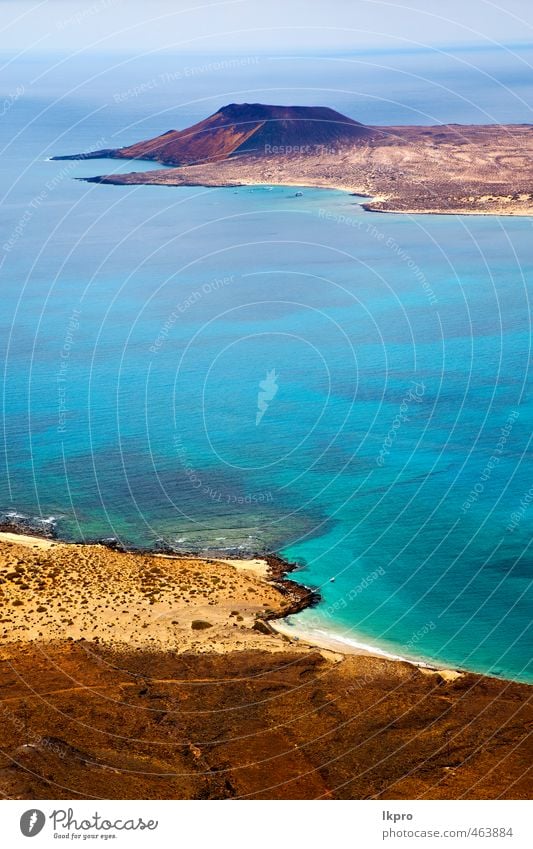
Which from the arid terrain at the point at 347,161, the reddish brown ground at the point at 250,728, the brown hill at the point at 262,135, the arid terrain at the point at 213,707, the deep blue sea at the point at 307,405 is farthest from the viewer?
the brown hill at the point at 262,135

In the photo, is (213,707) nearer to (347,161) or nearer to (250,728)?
(250,728)

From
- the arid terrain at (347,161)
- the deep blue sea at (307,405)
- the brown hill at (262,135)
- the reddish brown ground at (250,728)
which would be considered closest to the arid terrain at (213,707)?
the reddish brown ground at (250,728)

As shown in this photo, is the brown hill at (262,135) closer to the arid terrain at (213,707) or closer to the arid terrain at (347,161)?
the arid terrain at (347,161)

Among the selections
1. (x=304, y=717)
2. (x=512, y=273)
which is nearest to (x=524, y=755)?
(x=304, y=717)

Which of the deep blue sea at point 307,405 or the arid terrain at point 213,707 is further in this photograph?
the deep blue sea at point 307,405

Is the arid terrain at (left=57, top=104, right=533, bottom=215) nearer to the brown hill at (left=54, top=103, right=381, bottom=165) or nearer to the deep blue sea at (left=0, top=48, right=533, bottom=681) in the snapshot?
the brown hill at (left=54, top=103, right=381, bottom=165)

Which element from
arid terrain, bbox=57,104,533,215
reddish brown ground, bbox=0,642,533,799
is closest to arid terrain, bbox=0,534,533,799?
reddish brown ground, bbox=0,642,533,799

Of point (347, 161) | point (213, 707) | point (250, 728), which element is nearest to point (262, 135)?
point (347, 161)

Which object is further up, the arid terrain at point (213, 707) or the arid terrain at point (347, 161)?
the arid terrain at point (347, 161)
